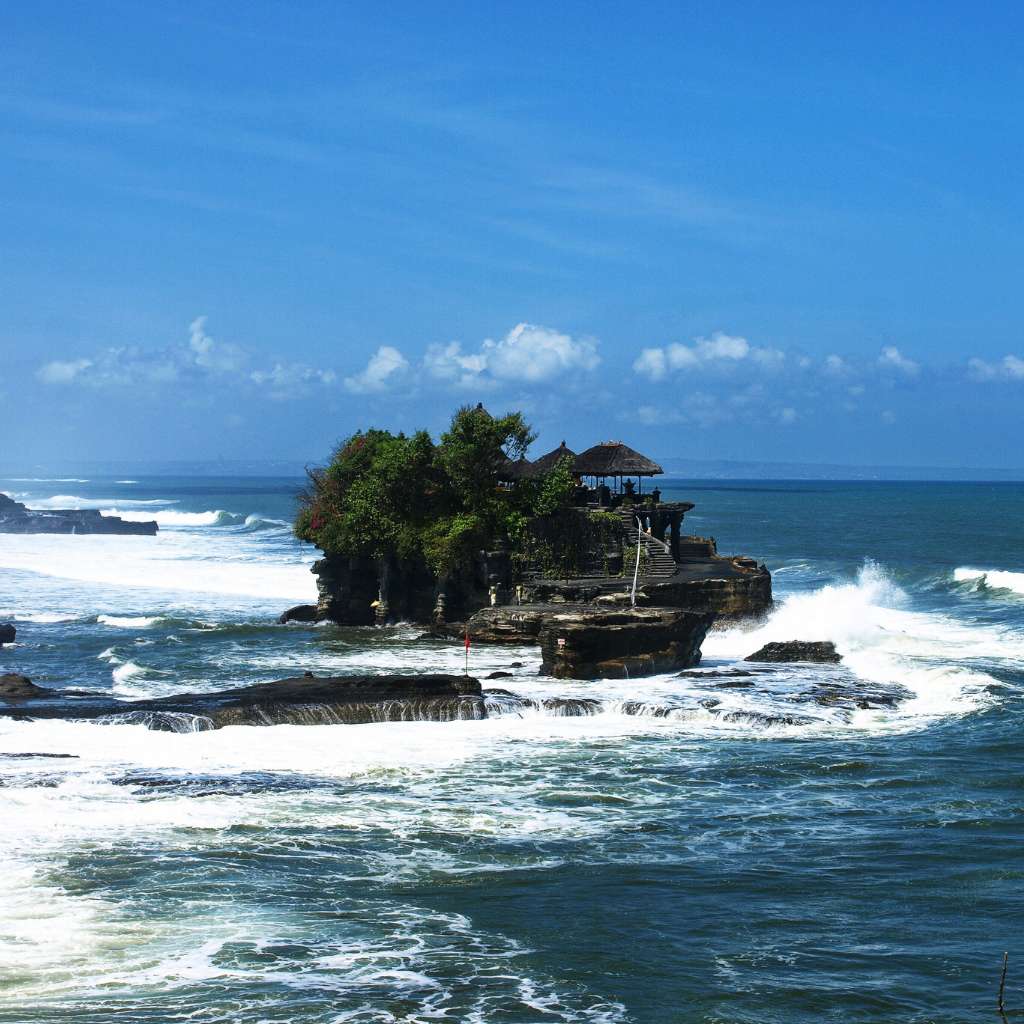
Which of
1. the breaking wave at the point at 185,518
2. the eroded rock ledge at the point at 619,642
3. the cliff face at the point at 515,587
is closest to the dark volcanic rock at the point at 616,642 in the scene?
the eroded rock ledge at the point at 619,642

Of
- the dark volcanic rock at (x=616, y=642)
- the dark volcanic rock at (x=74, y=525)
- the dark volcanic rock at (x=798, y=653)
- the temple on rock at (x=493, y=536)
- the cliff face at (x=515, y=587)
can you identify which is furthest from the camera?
the dark volcanic rock at (x=74, y=525)

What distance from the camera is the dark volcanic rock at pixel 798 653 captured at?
39.9m

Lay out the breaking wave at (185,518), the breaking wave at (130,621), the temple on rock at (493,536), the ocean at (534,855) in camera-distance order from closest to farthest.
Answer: the ocean at (534,855) → the temple on rock at (493,536) → the breaking wave at (130,621) → the breaking wave at (185,518)

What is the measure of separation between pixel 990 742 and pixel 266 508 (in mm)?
145812

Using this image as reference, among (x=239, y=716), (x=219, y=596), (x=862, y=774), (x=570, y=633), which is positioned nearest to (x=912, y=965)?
(x=862, y=774)

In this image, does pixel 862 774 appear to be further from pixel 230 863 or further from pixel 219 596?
pixel 219 596

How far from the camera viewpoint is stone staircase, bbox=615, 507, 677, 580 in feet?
157

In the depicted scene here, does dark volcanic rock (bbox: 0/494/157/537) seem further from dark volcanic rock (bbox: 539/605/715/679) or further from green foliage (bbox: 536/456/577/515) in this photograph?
dark volcanic rock (bbox: 539/605/715/679)

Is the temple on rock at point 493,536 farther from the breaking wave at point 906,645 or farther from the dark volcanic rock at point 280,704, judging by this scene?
the dark volcanic rock at point 280,704

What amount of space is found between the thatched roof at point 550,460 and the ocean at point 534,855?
1217 cm

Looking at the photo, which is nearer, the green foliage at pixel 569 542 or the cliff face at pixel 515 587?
the cliff face at pixel 515 587

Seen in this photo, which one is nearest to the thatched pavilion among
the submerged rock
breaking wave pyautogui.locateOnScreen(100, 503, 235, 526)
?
the submerged rock

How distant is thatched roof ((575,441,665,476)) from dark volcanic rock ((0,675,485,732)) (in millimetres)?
19552

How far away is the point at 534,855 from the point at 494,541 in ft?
90.9
